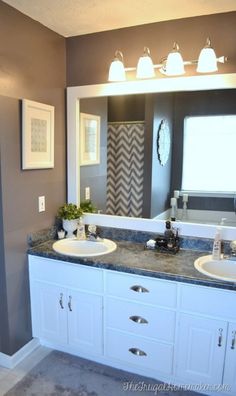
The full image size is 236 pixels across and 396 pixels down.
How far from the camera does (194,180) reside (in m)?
2.13

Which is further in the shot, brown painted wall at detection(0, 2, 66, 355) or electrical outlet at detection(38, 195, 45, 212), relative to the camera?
electrical outlet at detection(38, 195, 45, 212)

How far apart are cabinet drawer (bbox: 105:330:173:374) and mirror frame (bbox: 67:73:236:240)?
769 mm

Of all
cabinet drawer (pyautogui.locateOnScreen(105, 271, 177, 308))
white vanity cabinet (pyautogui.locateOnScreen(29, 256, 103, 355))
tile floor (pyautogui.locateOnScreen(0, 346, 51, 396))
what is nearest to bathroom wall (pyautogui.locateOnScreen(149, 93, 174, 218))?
cabinet drawer (pyautogui.locateOnScreen(105, 271, 177, 308))

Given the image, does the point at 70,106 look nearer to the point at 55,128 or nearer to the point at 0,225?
the point at 55,128

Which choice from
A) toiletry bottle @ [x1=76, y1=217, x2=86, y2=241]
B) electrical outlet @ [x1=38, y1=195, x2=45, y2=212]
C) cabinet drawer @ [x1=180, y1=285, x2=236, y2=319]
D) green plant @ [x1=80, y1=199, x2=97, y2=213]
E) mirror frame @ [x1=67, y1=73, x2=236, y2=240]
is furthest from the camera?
green plant @ [x1=80, y1=199, x2=97, y2=213]

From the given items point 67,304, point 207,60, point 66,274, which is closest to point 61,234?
point 66,274

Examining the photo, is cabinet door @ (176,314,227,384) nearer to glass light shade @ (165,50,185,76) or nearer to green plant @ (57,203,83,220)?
green plant @ (57,203,83,220)

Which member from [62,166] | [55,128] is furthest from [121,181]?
[55,128]

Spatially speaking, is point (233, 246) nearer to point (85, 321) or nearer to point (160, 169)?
point (160, 169)

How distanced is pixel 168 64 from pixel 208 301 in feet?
4.86

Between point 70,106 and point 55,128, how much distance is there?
0.77 ft

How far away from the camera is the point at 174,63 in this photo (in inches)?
73.4

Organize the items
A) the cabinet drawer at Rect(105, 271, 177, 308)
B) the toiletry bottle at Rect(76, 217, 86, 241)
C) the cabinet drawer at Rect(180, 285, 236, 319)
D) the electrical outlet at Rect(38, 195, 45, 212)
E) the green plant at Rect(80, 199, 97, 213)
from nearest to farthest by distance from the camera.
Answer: the cabinet drawer at Rect(180, 285, 236, 319), the cabinet drawer at Rect(105, 271, 177, 308), the electrical outlet at Rect(38, 195, 45, 212), the toiletry bottle at Rect(76, 217, 86, 241), the green plant at Rect(80, 199, 97, 213)

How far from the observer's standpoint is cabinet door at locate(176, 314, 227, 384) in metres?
1.67
